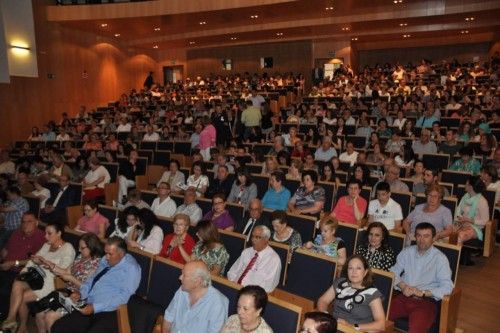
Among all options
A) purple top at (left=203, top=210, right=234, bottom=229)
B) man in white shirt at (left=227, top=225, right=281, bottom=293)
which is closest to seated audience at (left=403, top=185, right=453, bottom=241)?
man in white shirt at (left=227, top=225, right=281, bottom=293)

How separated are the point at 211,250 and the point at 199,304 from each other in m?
0.87

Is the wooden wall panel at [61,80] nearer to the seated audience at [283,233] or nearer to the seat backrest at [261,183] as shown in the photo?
the seat backrest at [261,183]

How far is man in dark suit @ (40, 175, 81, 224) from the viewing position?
6.07m

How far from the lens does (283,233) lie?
386 cm

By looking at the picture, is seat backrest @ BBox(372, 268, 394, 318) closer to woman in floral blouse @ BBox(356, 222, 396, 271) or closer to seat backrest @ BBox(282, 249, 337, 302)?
seat backrest @ BBox(282, 249, 337, 302)

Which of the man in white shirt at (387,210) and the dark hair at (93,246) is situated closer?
the dark hair at (93,246)

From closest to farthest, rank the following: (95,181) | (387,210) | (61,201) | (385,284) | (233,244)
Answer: (385,284) → (233,244) → (387,210) → (61,201) → (95,181)

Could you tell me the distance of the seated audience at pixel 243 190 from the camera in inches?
210

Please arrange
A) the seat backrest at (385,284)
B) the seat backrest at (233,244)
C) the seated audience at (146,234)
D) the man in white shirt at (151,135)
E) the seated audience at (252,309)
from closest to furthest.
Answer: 1. the seated audience at (252,309)
2. the seat backrest at (385,284)
3. the seat backrest at (233,244)
4. the seated audience at (146,234)
5. the man in white shirt at (151,135)

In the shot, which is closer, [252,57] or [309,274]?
[309,274]

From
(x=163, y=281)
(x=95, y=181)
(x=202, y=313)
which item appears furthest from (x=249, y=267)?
(x=95, y=181)

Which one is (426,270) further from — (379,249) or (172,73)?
(172,73)

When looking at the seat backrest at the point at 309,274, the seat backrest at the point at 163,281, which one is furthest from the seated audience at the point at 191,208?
the seat backrest at the point at 309,274

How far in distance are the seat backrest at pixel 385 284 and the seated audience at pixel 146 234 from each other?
204 cm
